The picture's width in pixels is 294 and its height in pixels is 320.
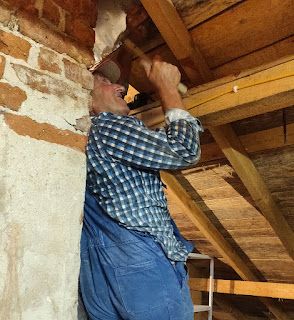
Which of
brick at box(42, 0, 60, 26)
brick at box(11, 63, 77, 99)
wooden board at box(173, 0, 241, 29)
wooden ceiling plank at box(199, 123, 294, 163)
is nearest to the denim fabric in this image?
brick at box(11, 63, 77, 99)

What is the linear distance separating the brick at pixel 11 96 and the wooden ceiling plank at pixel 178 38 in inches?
30.4

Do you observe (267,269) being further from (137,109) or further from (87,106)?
(87,106)

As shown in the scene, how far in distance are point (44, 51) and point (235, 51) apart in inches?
42.3

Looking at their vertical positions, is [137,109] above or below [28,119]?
above

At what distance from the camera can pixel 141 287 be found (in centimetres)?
112

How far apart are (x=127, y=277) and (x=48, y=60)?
76cm

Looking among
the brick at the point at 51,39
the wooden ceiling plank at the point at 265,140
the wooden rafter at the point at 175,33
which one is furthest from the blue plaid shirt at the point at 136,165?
the wooden ceiling plank at the point at 265,140

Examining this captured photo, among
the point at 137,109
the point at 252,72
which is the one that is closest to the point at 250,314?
the point at 137,109

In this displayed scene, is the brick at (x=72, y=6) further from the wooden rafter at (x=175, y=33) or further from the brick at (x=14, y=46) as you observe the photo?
the wooden rafter at (x=175, y=33)

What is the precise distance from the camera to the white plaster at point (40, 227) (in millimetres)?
946

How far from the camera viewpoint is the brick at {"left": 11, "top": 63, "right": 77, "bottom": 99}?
3.37ft

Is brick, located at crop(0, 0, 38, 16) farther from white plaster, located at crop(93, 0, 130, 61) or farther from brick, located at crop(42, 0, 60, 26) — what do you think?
white plaster, located at crop(93, 0, 130, 61)

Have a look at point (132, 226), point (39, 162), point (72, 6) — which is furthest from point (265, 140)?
point (39, 162)

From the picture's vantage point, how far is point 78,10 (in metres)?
1.25
